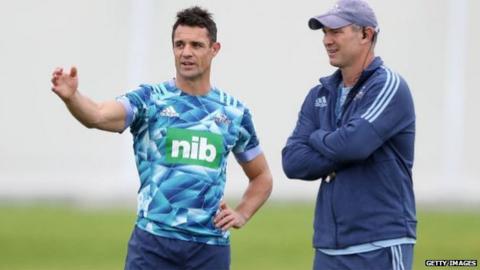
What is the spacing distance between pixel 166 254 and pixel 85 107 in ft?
A: 3.46

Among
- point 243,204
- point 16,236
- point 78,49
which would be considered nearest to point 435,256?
point 16,236

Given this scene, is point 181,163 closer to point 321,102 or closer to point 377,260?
point 321,102

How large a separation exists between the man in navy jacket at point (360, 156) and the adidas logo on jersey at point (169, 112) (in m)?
0.79

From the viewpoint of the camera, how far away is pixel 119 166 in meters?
26.0

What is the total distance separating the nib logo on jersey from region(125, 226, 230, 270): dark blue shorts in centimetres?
47

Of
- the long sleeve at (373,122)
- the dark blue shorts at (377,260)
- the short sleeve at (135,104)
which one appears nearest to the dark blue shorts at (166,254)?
the short sleeve at (135,104)

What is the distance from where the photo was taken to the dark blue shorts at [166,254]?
8273 mm

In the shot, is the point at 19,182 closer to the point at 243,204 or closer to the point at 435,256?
the point at 435,256

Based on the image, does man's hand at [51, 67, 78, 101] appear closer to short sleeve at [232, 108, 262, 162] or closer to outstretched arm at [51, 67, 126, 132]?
outstretched arm at [51, 67, 126, 132]

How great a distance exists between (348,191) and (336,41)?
2.95 ft

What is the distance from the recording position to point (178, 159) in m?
8.29

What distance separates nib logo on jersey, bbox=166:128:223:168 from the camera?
8289 mm

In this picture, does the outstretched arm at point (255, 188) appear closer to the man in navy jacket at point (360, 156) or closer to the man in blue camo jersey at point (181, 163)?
the man in blue camo jersey at point (181, 163)

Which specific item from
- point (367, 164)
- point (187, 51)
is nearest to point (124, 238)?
point (187, 51)
